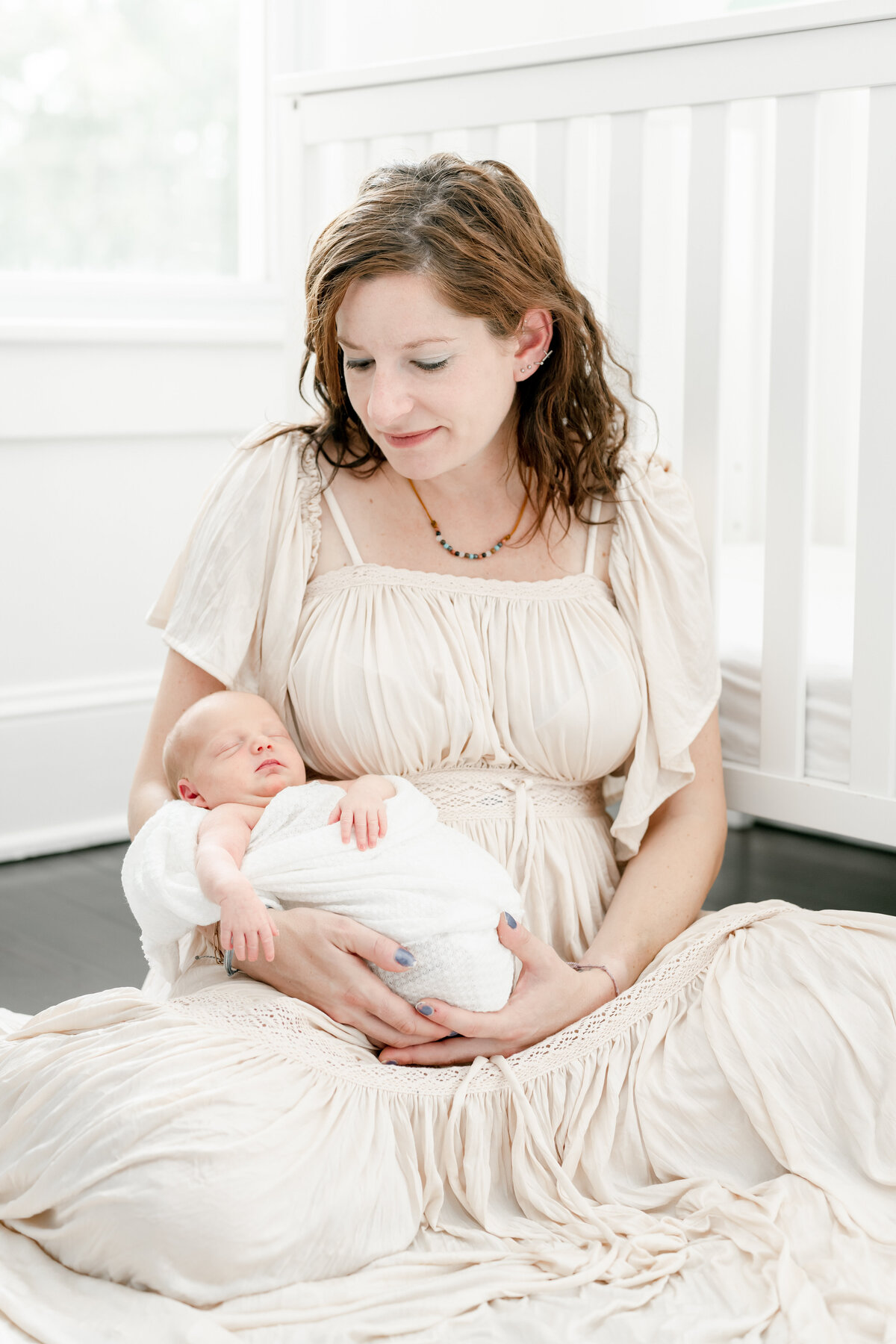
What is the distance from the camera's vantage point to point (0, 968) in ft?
6.47

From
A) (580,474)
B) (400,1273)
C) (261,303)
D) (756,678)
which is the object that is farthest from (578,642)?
(261,303)

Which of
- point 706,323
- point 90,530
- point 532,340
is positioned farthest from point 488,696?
point 90,530

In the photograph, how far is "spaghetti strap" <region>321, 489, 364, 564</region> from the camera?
5.10 ft

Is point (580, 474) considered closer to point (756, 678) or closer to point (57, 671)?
point (756, 678)

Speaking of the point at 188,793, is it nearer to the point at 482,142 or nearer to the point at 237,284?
the point at 482,142

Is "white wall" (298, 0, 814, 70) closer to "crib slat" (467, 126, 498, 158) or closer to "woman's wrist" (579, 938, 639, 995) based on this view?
"crib slat" (467, 126, 498, 158)

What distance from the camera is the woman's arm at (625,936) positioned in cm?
129

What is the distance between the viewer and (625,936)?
4.76 feet

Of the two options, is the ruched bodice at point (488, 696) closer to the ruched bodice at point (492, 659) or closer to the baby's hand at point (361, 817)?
the ruched bodice at point (492, 659)

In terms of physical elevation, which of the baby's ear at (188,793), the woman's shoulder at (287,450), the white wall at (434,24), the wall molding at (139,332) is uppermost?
the white wall at (434,24)

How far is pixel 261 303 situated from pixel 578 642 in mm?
1730

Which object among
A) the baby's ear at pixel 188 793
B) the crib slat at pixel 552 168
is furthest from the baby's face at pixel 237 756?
the crib slat at pixel 552 168

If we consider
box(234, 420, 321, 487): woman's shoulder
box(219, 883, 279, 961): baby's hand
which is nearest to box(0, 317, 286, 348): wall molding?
box(234, 420, 321, 487): woman's shoulder

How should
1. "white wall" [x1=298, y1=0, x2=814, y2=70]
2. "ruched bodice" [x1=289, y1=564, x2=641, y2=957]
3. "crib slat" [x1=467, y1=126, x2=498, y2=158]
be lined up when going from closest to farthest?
"ruched bodice" [x1=289, y1=564, x2=641, y2=957]
"crib slat" [x1=467, y1=126, x2=498, y2=158]
"white wall" [x1=298, y1=0, x2=814, y2=70]
